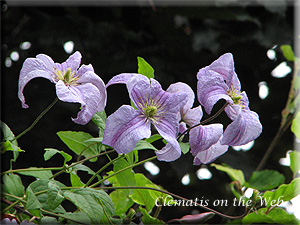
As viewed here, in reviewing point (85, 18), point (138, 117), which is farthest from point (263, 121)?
point (138, 117)

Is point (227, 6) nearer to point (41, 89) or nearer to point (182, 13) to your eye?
point (182, 13)

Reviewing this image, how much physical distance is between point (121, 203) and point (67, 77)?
242 millimetres

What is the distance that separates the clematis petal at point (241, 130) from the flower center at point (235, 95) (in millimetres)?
25

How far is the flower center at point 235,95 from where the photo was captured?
426 millimetres

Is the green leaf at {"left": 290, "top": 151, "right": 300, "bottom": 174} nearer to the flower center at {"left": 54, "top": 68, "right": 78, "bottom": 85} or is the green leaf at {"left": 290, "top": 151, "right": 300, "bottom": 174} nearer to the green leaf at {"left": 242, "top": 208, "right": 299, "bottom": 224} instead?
the green leaf at {"left": 242, "top": 208, "right": 299, "bottom": 224}

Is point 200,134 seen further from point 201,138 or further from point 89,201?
point 89,201

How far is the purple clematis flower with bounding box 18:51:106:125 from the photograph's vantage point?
1.24 ft

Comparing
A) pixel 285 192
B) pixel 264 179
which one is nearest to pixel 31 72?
pixel 285 192

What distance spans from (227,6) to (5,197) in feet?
3.10

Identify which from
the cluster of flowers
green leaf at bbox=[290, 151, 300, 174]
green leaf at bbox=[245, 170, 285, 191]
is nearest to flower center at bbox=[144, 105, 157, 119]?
the cluster of flowers

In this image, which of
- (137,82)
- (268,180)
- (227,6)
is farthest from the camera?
(227,6)

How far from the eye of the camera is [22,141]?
1.04 metres

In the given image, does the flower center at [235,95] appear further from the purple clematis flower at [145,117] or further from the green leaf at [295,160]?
the green leaf at [295,160]

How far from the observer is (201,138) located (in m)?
0.41
